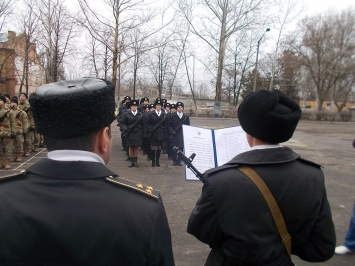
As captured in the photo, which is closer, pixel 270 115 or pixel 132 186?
pixel 132 186

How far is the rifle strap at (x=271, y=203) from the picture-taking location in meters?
1.62

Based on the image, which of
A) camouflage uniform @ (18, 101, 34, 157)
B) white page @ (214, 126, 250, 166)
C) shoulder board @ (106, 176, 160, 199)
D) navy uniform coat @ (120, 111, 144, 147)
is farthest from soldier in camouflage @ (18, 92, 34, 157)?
shoulder board @ (106, 176, 160, 199)

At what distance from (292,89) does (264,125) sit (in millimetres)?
53167

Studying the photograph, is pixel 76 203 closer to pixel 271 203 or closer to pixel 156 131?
pixel 271 203

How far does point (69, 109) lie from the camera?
111cm

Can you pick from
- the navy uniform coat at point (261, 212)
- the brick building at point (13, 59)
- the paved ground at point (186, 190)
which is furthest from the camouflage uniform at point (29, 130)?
the brick building at point (13, 59)

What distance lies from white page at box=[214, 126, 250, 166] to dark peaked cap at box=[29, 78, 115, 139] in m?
1.87

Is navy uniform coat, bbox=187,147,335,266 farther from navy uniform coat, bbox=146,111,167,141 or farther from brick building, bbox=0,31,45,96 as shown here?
brick building, bbox=0,31,45,96

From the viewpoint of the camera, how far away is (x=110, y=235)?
1.06m

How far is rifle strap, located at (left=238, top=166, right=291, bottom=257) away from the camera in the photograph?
162 cm

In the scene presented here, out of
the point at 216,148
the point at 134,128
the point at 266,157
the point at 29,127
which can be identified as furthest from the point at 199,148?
the point at 29,127

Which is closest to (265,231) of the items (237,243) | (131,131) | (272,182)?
(237,243)

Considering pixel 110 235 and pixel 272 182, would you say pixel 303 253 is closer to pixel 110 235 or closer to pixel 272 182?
pixel 272 182

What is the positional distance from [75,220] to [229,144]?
2.07 meters
